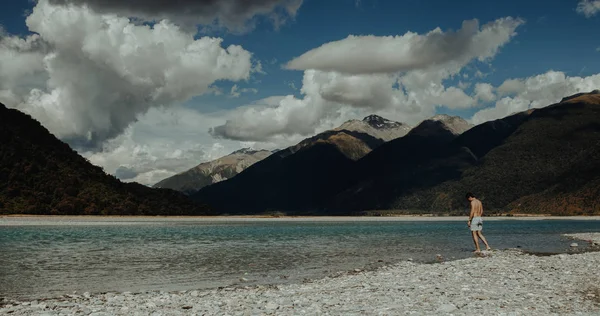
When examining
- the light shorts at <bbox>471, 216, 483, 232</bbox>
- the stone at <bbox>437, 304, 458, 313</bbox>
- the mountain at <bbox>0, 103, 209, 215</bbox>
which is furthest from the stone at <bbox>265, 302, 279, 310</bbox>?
the mountain at <bbox>0, 103, 209, 215</bbox>

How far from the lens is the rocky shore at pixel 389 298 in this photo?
583 inches

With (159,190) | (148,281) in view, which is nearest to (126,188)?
(159,190)

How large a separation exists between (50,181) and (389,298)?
13668 centimetres

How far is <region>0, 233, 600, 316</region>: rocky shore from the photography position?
14820 mm

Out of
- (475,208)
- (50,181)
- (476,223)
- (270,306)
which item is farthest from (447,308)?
(50,181)

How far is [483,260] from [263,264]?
13816mm

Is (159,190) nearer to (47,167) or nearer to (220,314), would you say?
(47,167)

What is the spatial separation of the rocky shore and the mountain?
117092mm

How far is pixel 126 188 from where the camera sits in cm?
16762

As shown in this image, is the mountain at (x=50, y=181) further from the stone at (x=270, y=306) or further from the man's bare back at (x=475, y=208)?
the stone at (x=270, y=306)

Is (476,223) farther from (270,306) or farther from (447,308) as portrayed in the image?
(270,306)

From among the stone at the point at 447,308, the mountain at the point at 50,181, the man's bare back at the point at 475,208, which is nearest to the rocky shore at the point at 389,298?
the stone at the point at 447,308

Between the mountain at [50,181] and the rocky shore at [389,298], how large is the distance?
117 m

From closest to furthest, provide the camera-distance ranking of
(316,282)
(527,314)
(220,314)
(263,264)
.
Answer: (527,314) < (220,314) < (316,282) < (263,264)
